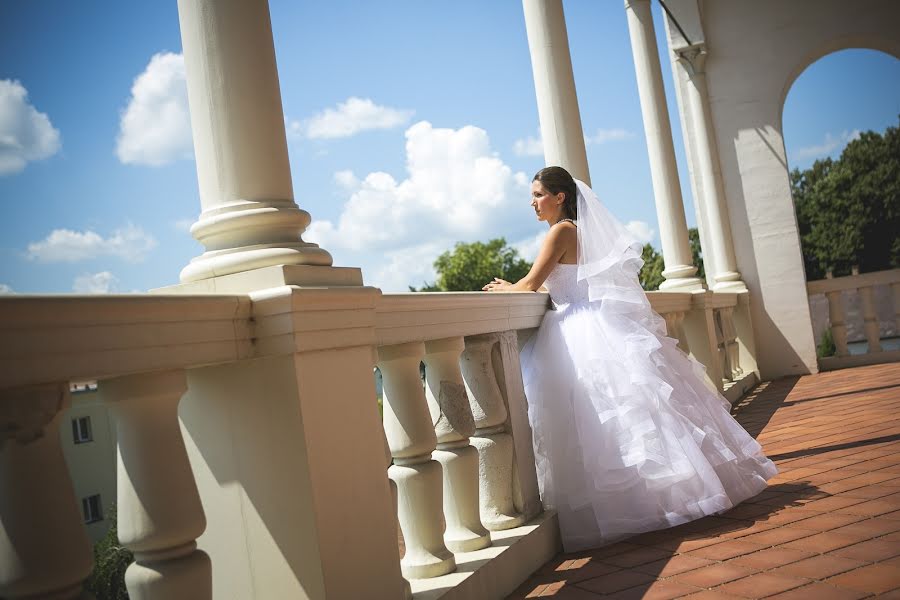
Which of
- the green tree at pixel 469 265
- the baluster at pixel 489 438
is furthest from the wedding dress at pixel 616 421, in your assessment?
the green tree at pixel 469 265

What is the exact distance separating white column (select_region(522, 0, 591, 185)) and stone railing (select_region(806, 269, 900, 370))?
11.2m

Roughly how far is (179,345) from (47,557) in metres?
0.87

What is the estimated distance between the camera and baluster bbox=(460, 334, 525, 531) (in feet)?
16.6

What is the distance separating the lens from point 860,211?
62.0 metres

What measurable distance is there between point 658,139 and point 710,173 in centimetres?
559

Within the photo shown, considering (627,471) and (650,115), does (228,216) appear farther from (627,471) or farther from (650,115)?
(650,115)

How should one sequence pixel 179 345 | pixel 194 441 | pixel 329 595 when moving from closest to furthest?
pixel 179 345 < pixel 329 595 < pixel 194 441

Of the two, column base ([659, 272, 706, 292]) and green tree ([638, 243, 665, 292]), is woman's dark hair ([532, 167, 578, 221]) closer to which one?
column base ([659, 272, 706, 292])

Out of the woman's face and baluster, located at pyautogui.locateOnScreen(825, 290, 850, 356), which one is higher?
the woman's face

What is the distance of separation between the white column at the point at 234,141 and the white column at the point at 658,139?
10900mm

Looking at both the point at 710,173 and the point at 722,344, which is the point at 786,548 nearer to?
the point at 722,344

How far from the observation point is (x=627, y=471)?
566cm

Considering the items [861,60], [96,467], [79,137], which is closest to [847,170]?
[861,60]

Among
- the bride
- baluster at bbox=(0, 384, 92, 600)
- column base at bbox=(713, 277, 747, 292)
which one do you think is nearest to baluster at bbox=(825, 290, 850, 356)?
column base at bbox=(713, 277, 747, 292)
